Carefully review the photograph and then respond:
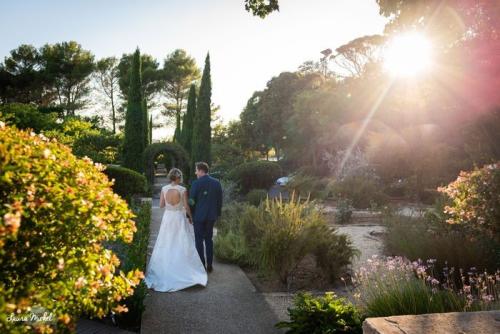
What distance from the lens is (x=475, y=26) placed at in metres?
12.2

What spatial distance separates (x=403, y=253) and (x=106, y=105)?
4666cm

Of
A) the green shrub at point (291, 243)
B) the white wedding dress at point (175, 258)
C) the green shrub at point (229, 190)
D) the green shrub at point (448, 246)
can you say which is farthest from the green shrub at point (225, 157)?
the green shrub at point (291, 243)

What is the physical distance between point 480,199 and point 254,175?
55.0 ft

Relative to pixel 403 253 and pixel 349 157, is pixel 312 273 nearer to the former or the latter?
pixel 403 253

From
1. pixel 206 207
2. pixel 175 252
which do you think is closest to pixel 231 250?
pixel 206 207

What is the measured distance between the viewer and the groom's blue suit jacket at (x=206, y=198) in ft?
21.6

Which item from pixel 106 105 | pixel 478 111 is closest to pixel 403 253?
pixel 478 111

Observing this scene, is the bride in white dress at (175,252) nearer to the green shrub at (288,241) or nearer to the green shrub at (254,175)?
the green shrub at (288,241)

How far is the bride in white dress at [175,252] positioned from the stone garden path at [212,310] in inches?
7.7

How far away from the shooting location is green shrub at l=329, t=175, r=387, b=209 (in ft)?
51.1

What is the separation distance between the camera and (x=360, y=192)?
15.8m

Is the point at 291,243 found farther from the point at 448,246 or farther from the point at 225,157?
the point at 225,157

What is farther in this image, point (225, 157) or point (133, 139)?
point (225, 157)

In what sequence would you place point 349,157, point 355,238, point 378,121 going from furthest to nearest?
point 378,121
point 349,157
point 355,238
